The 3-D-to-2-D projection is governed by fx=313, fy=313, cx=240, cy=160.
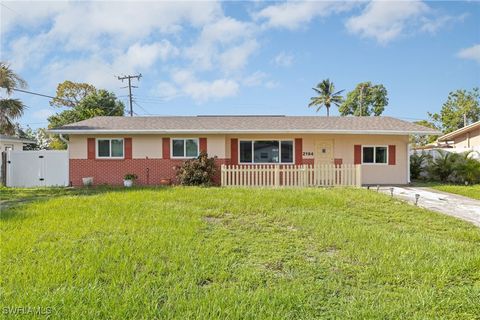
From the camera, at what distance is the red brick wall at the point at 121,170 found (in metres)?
14.5

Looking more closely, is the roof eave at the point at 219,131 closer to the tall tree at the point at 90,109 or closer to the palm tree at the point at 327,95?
the tall tree at the point at 90,109

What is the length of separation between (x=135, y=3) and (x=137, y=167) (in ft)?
23.8

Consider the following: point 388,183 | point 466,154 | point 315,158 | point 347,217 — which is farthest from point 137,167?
point 466,154

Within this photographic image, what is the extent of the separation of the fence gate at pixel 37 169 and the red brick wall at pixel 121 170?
666mm

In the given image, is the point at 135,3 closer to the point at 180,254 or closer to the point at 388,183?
the point at 180,254

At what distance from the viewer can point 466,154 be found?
1552 centimetres

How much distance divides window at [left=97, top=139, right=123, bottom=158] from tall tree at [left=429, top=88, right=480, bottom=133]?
40667 mm

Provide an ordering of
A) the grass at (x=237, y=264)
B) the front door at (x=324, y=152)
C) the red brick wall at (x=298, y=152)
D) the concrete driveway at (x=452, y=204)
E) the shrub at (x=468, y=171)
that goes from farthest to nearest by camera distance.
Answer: the front door at (x=324, y=152)
the red brick wall at (x=298, y=152)
the shrub at (x=468, y=171)
the concrete driveway at (x=452, y=204)
the grass at (x=237, y=264)

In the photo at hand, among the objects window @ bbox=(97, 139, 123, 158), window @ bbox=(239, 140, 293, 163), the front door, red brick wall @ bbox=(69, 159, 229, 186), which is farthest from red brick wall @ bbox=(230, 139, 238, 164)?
window @ bbox=(97, 139, 123, 158)

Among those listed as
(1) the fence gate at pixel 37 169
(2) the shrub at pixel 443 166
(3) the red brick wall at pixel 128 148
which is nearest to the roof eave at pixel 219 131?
(3) the red brick wall at pixel 128 148

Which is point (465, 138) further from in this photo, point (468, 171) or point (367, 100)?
point (367, 100)

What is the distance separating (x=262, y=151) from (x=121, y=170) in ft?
21.9

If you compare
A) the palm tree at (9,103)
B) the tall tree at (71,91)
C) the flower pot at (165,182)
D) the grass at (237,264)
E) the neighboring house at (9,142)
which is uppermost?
the tall tree at (71,91)

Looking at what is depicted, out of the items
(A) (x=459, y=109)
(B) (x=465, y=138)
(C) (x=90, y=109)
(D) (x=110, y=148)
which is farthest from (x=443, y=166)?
(A) (x=459, y=109)
